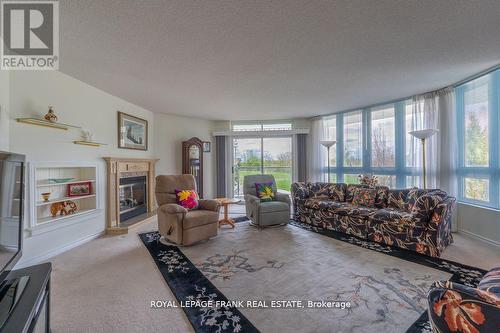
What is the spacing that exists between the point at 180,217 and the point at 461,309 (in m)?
2.87

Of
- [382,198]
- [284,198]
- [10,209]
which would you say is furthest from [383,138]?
[10,209]

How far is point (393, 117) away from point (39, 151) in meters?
6.11

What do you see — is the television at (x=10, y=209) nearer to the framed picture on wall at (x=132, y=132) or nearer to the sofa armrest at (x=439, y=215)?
the framed picture on wall at (x=132, y=132)

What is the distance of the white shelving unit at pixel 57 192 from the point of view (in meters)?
2.65

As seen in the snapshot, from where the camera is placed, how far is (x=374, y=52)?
2439 millimetres

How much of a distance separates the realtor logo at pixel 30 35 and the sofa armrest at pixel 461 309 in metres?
3.04

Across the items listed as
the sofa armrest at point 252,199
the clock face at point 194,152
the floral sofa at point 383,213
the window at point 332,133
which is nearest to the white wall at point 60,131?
the clock face at point 194,152

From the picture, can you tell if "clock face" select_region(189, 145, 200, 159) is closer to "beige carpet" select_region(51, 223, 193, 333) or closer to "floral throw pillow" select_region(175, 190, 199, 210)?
"floral throw pillow" select_region(175, 190, 199, 210)

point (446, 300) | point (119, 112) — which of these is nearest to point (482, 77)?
point (446, 300)

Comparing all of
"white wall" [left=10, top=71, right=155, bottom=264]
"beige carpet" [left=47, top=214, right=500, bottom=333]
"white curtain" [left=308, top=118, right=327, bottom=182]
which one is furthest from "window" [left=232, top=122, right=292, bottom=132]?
"beige carpet" [left=47, top=214, right=500, bottom=333]

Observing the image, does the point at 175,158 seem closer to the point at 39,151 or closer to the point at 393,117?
the point at 39,151

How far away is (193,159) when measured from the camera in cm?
568

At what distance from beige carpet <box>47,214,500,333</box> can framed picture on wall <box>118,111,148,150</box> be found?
6.37 feet

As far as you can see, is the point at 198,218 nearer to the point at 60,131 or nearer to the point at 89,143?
the point at 89,143
